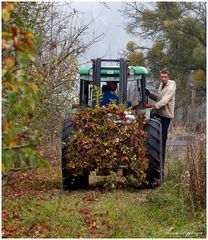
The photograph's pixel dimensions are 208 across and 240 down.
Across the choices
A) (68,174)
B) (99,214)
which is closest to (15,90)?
(99,214)

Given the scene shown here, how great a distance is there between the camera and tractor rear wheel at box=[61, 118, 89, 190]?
30.3 feet

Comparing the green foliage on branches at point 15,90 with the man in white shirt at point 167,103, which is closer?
the green foliage on branches at point 15,90

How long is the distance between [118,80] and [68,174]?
1710 mm

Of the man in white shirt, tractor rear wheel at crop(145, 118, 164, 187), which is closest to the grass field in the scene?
tractor rear wheel at crop(145, 118, 164, 187)

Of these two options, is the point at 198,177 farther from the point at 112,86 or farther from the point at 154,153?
the point at 112,86

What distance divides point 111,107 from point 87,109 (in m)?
0.35

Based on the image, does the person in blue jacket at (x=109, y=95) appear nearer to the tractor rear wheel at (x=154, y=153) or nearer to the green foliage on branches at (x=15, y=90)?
the tractor rear wheel at (x=154, y=153)

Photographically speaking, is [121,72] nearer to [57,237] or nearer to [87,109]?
[87,109]

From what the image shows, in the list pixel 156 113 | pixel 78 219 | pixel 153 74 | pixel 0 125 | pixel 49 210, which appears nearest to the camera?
pixel 0 125

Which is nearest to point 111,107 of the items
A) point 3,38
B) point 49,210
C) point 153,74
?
point 49,210

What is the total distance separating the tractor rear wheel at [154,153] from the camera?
369 inches

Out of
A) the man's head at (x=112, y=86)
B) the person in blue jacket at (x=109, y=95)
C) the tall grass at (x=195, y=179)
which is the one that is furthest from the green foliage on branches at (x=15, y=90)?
the man's head at (x=112, y=86)

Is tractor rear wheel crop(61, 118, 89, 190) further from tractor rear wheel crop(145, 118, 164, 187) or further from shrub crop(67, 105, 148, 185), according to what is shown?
tractor rear wheel crop(145, 118, 164, 187)

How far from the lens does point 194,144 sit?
8328 mm
